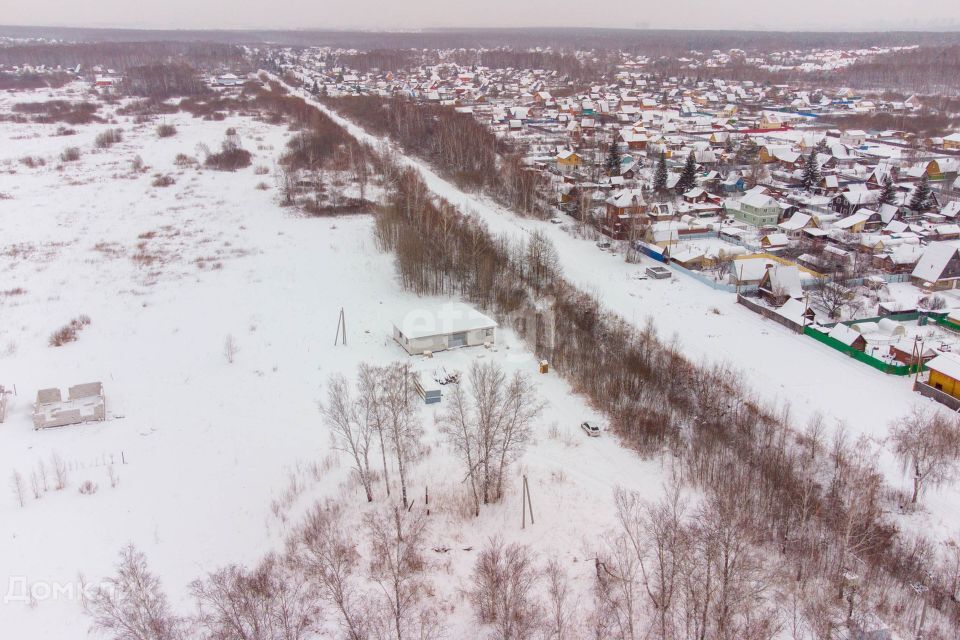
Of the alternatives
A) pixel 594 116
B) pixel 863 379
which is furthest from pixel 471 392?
pixel 594 116

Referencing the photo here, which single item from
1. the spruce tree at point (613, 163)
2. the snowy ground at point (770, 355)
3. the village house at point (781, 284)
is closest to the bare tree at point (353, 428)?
the snowy ground at point (770, 355)

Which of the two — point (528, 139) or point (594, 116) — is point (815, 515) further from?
point (594, 116)

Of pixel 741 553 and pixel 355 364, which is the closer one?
pixel 741 553

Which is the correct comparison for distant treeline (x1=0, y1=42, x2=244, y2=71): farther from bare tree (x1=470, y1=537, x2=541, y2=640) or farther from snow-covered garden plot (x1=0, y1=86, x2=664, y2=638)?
bare tree (x1=470, y1=537, x2=541, y2=640)

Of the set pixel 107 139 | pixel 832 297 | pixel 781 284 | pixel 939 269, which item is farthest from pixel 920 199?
pixel 107 139

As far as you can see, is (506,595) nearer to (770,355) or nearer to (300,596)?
(300,596)

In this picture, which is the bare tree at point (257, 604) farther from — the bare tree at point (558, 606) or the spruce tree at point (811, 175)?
the spruce tree at point (811, 175)
